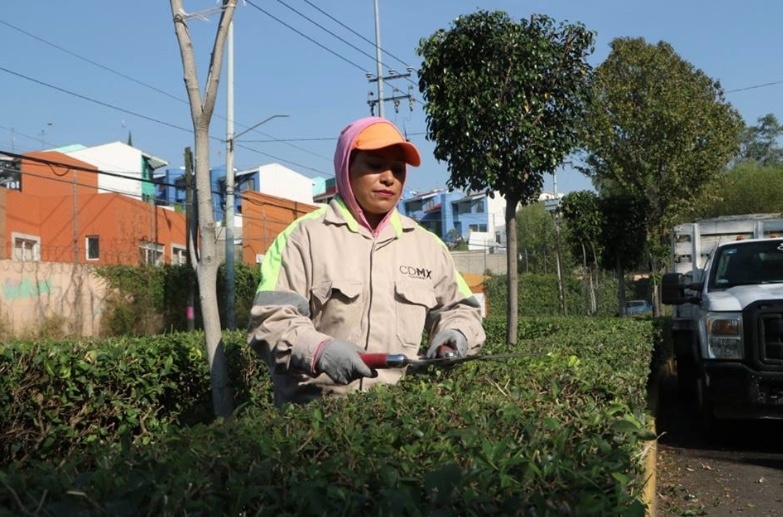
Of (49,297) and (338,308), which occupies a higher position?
(49,297)

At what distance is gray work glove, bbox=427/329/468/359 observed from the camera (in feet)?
11.8

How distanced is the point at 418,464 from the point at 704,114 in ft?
82.6

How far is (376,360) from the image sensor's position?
3256 millimetres

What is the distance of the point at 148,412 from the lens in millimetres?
6570

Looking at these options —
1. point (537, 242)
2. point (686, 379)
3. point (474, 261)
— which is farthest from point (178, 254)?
point (537, 242)

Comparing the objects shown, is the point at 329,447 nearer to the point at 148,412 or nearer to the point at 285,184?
the point at 148,412

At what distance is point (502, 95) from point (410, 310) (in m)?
7.62

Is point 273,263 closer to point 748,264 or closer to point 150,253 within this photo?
point 748,264

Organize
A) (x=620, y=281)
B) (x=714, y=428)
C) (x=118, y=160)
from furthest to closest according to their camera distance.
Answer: (x=118, y=160) → (x=620, y=281) → (x=714, y=428)

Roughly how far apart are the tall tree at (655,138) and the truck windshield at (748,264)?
14.7 m

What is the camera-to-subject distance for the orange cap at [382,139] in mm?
3637

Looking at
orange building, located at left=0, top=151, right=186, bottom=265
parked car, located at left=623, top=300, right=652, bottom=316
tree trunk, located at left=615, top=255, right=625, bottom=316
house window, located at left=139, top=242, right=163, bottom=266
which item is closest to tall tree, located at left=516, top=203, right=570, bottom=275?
parked car, located at left=623, top=300, right=652, bottom=316

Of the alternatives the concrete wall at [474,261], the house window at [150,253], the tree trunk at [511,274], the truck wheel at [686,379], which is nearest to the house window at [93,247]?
the house window at [150,253]

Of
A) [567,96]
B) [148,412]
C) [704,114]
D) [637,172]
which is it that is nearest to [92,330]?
[637,172]
